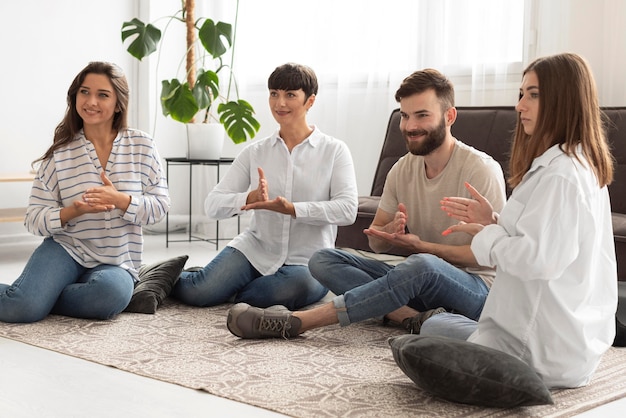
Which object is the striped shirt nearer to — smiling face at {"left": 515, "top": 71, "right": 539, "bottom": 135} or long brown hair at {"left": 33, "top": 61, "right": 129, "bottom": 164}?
long brown hair at {"left": 33, "top": 61, "right": 129, "bottom": 164}

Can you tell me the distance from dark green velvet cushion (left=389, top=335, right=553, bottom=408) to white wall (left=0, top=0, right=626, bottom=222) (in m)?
2.76

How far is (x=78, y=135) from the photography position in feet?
11.1

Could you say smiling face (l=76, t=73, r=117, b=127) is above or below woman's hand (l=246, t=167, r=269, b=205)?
above

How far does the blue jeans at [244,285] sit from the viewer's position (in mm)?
3389

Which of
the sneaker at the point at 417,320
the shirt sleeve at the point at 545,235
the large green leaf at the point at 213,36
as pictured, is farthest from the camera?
the large green leaf at the point at 213,36

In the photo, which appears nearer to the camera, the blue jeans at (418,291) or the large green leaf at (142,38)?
the blue jeans at (418,291)

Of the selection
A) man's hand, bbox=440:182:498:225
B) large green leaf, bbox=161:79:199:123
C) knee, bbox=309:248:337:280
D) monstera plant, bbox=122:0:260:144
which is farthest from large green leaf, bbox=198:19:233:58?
man's hand, bbox=440:182:498:225

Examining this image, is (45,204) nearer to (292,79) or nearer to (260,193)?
(260,193)

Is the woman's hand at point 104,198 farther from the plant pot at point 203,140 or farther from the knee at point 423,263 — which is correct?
the plant pot at point 203,140

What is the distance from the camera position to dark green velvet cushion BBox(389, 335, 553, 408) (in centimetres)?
214

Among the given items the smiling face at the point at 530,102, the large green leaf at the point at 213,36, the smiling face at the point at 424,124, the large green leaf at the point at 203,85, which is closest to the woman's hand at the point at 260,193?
the smiling face at the point at 424,124

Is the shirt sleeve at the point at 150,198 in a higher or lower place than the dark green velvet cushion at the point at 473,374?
higher

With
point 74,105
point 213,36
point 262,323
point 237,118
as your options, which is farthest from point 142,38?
point 262,323

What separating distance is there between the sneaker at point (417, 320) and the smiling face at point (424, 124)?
52cm
